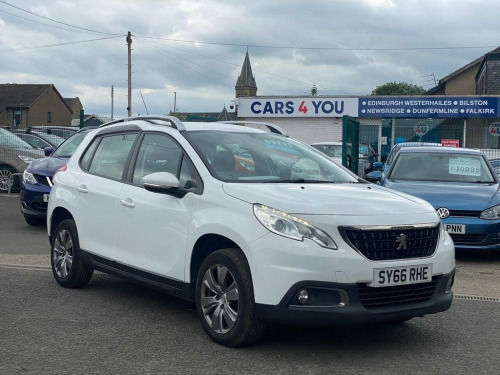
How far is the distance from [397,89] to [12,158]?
88.8 m

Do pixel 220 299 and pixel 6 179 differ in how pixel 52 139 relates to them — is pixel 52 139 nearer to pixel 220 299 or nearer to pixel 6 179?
pixel 6 179

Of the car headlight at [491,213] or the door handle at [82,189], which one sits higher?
the door handle at [82,189]

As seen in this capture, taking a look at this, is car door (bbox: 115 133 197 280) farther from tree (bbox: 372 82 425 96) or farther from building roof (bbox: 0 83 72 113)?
tree (bbox: 372 82 425 96)

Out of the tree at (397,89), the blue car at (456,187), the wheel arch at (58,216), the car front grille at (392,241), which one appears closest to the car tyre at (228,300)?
the car front grille at (392,241)

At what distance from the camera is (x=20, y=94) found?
7794 centimetres

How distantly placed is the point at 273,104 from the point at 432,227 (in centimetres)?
3335

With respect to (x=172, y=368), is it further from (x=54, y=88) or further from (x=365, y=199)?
(x=54, y=88)

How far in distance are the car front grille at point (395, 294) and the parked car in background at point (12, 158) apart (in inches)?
523

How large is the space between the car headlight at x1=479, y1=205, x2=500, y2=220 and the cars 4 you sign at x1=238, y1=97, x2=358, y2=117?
90.1ft

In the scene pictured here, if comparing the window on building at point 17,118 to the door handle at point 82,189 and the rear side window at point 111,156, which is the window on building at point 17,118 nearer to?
the rear side window at point 111,156

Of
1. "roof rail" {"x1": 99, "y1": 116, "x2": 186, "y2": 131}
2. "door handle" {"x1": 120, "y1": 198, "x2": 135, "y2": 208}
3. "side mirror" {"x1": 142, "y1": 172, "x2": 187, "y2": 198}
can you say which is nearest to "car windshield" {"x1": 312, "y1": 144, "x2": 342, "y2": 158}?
"roof rail" {"x1": 99, "y1": 116, "x2": 186, "y2": 131}

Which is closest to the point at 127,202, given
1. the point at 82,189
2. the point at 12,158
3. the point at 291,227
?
the point at 82,189

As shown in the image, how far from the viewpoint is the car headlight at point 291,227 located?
181 inches

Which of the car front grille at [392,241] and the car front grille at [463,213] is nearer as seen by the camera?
the car front grille at [392,241]
